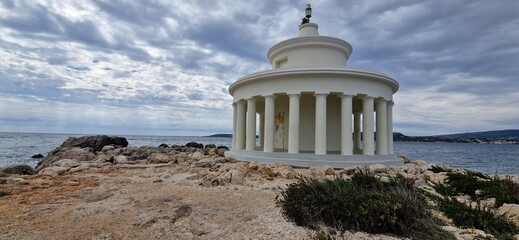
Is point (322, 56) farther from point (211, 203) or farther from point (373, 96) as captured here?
point (211, 203)

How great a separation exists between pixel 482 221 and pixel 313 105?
10.5 metres

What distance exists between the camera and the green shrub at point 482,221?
15.3 ft

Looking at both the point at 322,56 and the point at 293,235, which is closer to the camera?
the point at 293,235

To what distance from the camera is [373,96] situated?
13.2m

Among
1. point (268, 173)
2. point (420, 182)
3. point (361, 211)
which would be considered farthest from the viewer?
point (268, 173)

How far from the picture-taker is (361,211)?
14.6ft

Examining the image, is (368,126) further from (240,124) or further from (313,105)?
(240,124)

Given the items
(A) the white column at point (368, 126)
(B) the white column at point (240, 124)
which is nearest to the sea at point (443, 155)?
(A) the white column at point (368, 126)

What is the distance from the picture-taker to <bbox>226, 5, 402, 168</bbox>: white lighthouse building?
40.9 ft

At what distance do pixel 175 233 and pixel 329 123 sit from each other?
12.0 m

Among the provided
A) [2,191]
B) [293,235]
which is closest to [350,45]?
[293,235]

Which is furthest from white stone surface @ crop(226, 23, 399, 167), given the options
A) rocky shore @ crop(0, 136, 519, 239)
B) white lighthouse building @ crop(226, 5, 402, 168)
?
rocky shore @ crop(0, 136, 519, 239)

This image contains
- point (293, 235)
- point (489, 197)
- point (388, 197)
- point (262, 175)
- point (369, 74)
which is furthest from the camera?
point (369, 74)

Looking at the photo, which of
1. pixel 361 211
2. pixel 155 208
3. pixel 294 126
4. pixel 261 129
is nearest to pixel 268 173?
pixel 294 126
